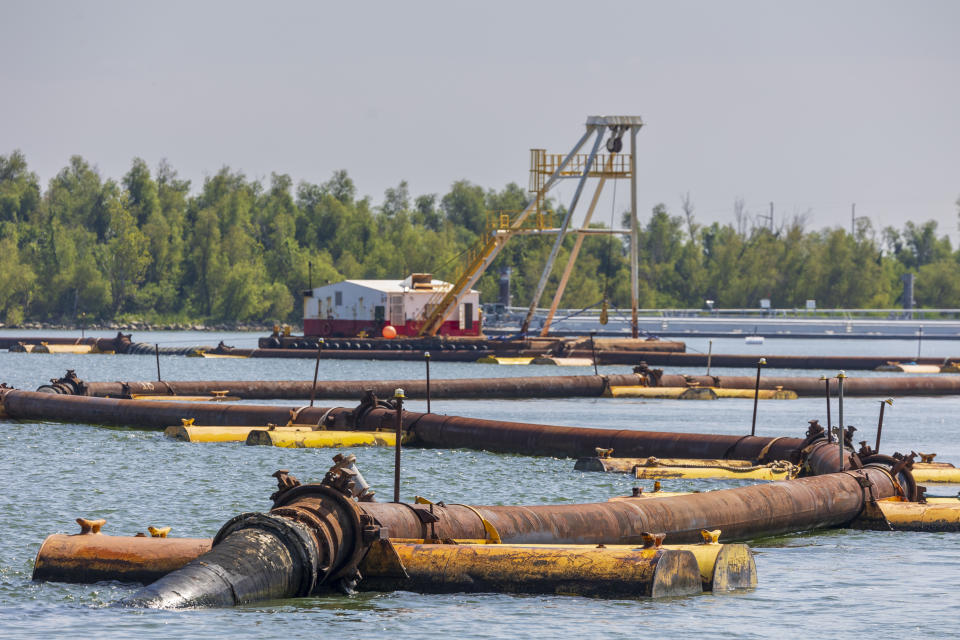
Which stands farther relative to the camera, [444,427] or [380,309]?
[380,309]

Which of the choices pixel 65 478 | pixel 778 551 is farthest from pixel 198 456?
pixel 778 551

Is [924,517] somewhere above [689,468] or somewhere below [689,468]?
below

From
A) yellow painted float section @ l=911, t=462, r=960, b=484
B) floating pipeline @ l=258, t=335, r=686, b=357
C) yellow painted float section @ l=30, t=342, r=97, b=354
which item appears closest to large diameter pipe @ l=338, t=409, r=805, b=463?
yellow painted float section @ l=911, t=462, r=960, b=484

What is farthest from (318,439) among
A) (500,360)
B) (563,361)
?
(500,360)

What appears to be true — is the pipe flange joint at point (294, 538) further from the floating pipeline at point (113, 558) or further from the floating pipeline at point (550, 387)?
the floating pipeline at point (550, 387)

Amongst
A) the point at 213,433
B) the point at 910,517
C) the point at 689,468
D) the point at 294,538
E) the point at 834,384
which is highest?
the point at 834,384

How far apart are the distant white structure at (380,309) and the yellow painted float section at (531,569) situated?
6482cm

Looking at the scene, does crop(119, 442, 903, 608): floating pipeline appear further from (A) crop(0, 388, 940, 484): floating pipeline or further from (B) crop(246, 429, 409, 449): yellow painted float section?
(B) crop(246, 429, 409, 449): yellow painted float section

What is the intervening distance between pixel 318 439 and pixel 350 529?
1790cm

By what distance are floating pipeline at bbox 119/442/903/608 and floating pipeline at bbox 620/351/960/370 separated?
53.8 meters

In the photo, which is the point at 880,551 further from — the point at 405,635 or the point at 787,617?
the point at 405,635

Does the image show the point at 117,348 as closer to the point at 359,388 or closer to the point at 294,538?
the point at 359,388

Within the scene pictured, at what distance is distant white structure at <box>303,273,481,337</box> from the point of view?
83.9 meters

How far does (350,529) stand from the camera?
17203 mm
